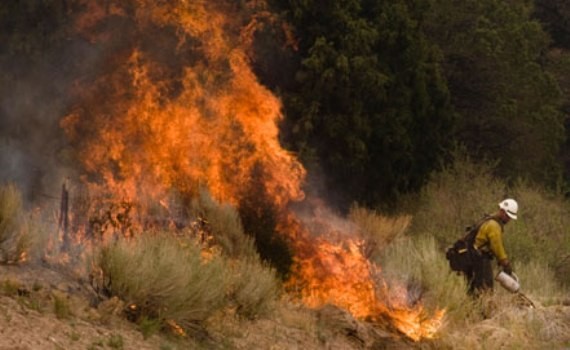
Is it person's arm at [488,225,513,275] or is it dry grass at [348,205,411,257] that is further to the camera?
dry grass at [348,205,411,257]

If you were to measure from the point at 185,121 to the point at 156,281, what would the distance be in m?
7.01

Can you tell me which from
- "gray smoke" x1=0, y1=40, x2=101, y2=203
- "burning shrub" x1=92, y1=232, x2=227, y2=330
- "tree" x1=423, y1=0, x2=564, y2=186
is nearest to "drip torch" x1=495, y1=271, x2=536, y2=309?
"burning shrub" x1=92, y1=232, x2=227, y2=330

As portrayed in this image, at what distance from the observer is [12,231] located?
440 inches

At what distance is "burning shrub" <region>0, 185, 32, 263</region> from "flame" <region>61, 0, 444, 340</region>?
3.29 meters

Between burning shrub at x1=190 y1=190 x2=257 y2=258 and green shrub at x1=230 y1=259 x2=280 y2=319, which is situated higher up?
green shrub at x1=230 y1=259 x2=280 y2=319

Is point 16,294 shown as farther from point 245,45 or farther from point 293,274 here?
point 245,45

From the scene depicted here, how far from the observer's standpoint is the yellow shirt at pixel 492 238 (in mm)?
13539

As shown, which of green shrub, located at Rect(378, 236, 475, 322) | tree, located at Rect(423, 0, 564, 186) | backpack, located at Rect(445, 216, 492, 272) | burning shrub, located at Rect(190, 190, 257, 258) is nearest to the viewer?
green shrub, located at Rect(378, 236, 475, 322)

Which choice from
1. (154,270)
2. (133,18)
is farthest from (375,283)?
(133,18)

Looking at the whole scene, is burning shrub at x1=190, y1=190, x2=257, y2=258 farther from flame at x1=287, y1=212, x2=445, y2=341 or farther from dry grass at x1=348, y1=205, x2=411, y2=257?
Result: dry grass at x1=348, y1=205, x2=411, y2=257

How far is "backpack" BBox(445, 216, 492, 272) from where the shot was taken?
13948mm

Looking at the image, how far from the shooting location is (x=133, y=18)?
61.7ft

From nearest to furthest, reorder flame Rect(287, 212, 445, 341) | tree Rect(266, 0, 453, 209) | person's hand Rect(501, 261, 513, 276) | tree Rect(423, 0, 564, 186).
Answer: flame Rect(287, 212, 445, 341)
person's hand Rect(501, 261, 513, 276)
tree Rect(266, 0, 453, 209)
tree Rect(423, 0, 564, 186)

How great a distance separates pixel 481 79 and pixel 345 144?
619 centimetres
